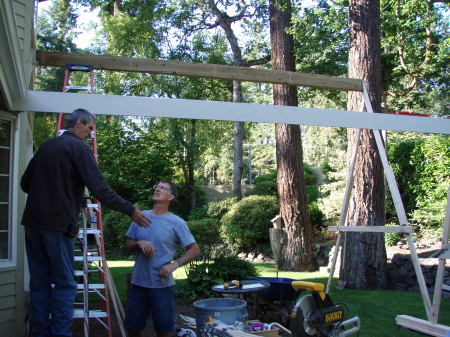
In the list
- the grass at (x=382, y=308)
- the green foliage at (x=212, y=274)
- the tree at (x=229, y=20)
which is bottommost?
the grass at (x=382, y=308)

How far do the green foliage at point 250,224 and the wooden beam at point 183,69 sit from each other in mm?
7179

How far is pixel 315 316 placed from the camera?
3570 mm

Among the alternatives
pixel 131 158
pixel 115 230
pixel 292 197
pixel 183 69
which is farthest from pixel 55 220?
pixel 131 158

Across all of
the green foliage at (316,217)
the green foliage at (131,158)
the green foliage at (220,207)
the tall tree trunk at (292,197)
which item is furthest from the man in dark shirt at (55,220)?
the green foliage at (131,158)

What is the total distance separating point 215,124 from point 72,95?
18.4 m

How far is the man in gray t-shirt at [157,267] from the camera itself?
3.45 meters

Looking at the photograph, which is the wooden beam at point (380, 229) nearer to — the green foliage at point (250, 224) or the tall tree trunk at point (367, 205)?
the tall tree trunk at point (367, 205)

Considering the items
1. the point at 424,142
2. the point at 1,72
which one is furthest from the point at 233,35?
the point at 1,72

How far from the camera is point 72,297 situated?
2809mm

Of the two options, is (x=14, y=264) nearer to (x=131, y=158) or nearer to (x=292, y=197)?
(x=292, y=197)

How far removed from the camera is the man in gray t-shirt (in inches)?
136

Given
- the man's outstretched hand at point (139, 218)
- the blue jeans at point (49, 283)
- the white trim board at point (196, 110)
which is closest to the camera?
the blue jeans at point (49, 283)

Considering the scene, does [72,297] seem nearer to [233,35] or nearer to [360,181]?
[360,181]

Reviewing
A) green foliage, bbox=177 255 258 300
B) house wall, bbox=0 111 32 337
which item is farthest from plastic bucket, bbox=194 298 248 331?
green foliage, bbox=177 255 258 300
